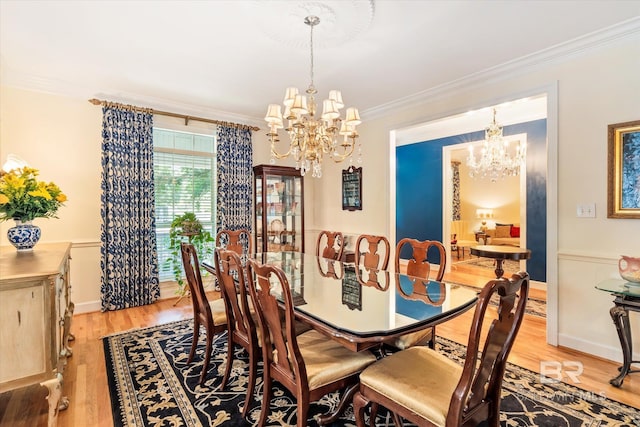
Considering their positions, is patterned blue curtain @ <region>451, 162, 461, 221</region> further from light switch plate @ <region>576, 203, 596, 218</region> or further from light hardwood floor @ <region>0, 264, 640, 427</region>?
light switch plate @ <region>576, 203, 596, 218</region>

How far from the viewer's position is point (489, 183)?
903 centimetres

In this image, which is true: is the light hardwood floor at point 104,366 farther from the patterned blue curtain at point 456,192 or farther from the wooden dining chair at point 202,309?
the patterned blue curtain at point 456,192

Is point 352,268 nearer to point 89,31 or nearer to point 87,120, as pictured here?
point 89,31

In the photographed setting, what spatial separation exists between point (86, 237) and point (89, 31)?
2.32 m

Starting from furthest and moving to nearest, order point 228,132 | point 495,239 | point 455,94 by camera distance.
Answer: point 495,239
point 228,132
point 455,94

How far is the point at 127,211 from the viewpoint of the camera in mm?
3826

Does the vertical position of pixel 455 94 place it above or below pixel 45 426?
above

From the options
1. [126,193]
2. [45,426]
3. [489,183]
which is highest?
[489,183]

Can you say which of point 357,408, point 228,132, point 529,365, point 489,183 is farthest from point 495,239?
point 357,408

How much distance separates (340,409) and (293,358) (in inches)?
22.8

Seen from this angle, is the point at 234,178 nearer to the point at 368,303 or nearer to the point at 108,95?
the point at 108,95

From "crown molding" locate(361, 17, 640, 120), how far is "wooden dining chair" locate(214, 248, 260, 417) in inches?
121

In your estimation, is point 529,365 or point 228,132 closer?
point 529,365

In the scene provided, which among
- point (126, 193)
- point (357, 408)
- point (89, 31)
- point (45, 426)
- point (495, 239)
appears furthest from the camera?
point (495, 239)
